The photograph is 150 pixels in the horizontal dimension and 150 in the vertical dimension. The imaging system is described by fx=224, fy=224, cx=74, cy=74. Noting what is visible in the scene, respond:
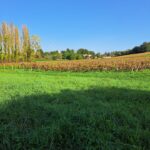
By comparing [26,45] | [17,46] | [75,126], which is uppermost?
[26,45]

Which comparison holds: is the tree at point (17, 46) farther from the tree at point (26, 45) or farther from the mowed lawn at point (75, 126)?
the mowed lawn at point (75, 126)

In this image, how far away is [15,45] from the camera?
47.2 m

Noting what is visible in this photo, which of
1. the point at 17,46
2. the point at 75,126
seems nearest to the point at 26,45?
the point at 17,46

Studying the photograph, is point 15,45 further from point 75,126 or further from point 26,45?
point 75,126

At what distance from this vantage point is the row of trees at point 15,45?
45.1 meters

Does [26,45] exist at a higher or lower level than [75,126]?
higher

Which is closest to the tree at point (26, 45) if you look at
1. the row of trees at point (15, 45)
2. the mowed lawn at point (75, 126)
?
the row of trees at point (15, 45)

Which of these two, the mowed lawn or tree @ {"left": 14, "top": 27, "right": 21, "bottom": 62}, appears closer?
the mowed lawn

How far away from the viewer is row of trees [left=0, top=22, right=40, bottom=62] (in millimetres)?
45062

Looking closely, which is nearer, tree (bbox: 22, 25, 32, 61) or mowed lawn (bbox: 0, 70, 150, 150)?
mowed lawn (bbox: 0, 70, 150, 150)

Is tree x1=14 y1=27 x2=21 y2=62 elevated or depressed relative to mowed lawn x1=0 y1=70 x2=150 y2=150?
elevated

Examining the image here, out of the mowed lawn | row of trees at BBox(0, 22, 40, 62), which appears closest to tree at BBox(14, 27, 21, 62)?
row of trees at BBox(0, 22, 40, 62)

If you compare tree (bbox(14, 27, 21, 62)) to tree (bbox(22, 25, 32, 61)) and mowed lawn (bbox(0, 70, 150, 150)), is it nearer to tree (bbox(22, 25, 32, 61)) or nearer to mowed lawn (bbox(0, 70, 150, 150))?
tree (bbox(22, 25, 32, 61))

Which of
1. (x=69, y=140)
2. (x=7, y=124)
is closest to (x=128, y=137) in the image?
(x=69, y=140)
